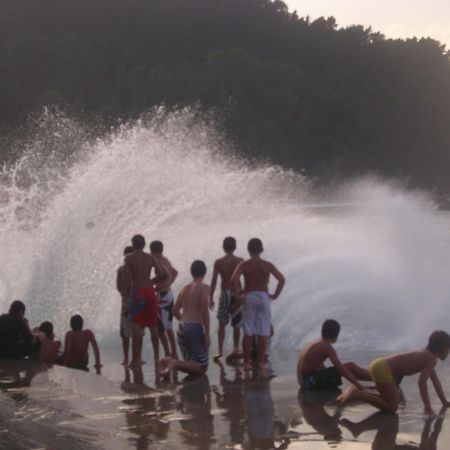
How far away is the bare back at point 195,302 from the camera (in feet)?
33.2

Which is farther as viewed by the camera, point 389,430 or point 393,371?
point 393,371

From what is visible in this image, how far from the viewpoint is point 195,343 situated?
1023cm

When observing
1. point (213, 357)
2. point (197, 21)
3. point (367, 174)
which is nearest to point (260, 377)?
point (213, 357)

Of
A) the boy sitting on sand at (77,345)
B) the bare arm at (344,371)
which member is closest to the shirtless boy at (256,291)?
the bare arm at (344,371)

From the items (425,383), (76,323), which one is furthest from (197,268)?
(425,383)

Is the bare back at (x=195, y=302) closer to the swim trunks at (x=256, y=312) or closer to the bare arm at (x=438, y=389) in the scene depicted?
the swim trunks at (x=256, y=312)

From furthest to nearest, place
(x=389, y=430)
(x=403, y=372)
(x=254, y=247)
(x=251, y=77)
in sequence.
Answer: (x=251, y=77) < (x=254, y=247) < (x=403, y=372) < (x=389, y=430)

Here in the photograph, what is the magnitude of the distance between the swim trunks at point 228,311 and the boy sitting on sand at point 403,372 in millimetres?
2699

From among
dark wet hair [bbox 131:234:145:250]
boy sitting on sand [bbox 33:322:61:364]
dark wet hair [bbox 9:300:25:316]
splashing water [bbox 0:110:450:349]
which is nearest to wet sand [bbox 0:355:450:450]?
boy sitting on sand [bbox 33:322:61:364]

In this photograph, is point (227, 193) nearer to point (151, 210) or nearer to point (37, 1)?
point (151, 210)

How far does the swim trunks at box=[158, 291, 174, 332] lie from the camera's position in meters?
11.2

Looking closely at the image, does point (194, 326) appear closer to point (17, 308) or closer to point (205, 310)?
point (205, 310)

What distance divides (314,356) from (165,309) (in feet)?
8.25

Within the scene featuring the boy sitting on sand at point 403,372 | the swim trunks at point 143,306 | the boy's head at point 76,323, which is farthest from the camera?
the boy's head at point 76,323
